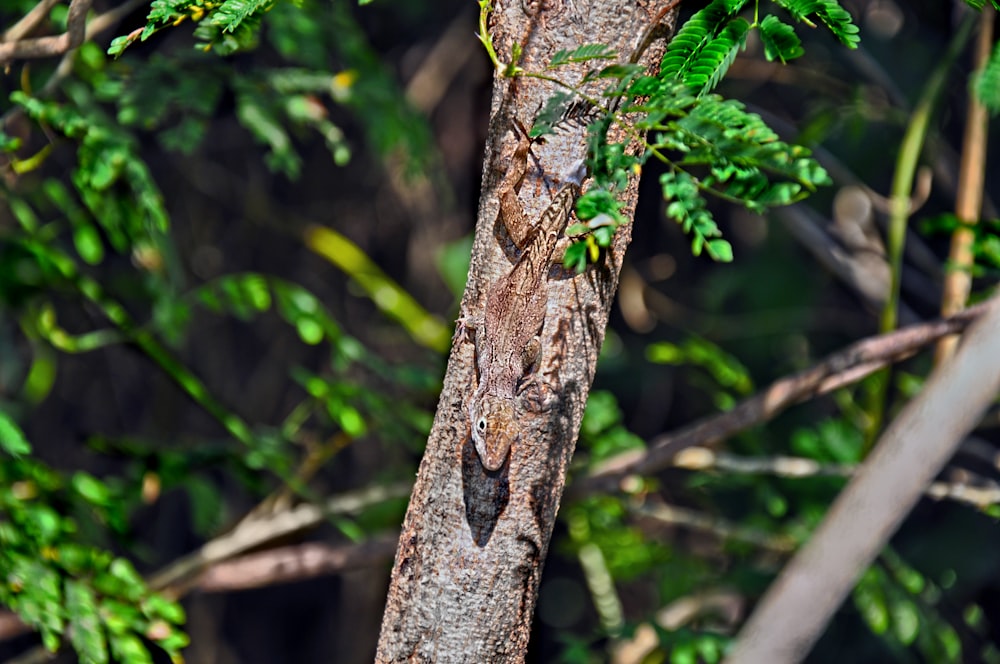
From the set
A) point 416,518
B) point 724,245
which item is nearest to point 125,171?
point 416,518

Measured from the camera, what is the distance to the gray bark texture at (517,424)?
26.5 inches

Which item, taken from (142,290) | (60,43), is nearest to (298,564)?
(142,290)

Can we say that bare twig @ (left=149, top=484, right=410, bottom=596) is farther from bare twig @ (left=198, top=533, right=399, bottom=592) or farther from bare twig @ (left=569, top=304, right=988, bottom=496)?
bare twig @ (left=569, top=304, right=988, bottom=496)

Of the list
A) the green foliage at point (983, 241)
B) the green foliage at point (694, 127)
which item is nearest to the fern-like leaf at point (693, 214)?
the green foliage at point (694, 127)

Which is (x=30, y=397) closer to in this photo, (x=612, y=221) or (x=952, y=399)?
(x=612, y=221)

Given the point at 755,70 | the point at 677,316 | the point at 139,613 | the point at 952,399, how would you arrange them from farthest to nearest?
the point at 677,316
the point at 755,70
the point at 139,613
the point at 952,399

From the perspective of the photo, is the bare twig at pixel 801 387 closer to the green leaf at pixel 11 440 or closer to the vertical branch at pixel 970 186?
the vertical branch at pixel 970 186

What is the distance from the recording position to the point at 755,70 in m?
1.90

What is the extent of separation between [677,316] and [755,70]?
722mm

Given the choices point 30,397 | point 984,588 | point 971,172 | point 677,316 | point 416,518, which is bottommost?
point 984,588

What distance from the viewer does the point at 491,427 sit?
0.69m

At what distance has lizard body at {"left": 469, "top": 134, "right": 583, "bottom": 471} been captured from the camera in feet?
2.23

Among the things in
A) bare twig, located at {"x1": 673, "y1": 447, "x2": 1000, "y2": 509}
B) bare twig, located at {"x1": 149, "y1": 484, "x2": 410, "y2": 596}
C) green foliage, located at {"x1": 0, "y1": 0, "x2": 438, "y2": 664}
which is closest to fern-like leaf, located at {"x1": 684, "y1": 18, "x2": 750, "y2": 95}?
green foliage, located at {"x1": 0, "y1": 0, "x2": 438, "y2": 664}

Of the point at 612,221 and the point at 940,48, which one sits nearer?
the point at 612,221
